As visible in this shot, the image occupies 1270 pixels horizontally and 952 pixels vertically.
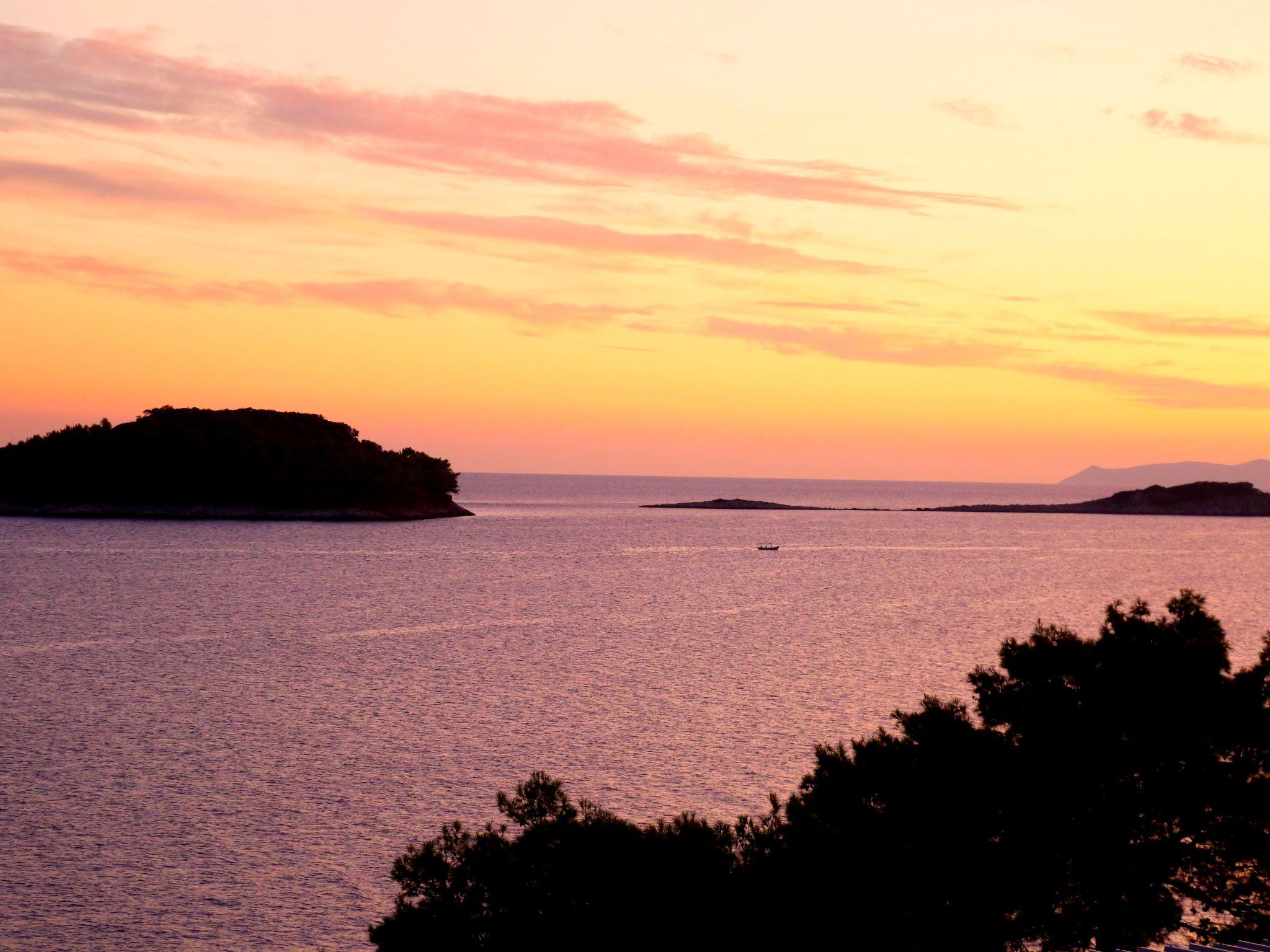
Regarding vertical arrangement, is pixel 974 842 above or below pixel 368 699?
above

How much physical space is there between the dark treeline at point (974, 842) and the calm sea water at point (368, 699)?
8398 millimetres

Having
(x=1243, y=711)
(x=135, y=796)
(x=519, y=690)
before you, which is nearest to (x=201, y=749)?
(x=135, y=796)

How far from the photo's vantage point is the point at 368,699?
48.9 metres

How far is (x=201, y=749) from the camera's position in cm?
3828

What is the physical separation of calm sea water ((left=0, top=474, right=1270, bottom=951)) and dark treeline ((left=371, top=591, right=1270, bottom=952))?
840 centimetres

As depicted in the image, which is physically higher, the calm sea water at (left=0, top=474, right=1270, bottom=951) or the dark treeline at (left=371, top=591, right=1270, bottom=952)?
the dark treeline at (left=371, top=591, right=1270, bottom=952)

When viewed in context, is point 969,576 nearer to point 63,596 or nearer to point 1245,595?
point 1245,595

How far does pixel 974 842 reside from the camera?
19.0m

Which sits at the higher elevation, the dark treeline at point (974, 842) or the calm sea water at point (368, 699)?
the dark treeline at point (974, 842)

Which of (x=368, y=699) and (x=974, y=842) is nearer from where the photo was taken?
(x=974, y=842)

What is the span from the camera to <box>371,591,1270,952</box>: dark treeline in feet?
54.9

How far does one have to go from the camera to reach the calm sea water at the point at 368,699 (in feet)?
85.7

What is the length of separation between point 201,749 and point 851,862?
2769 centimetres

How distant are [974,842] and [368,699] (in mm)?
34870
